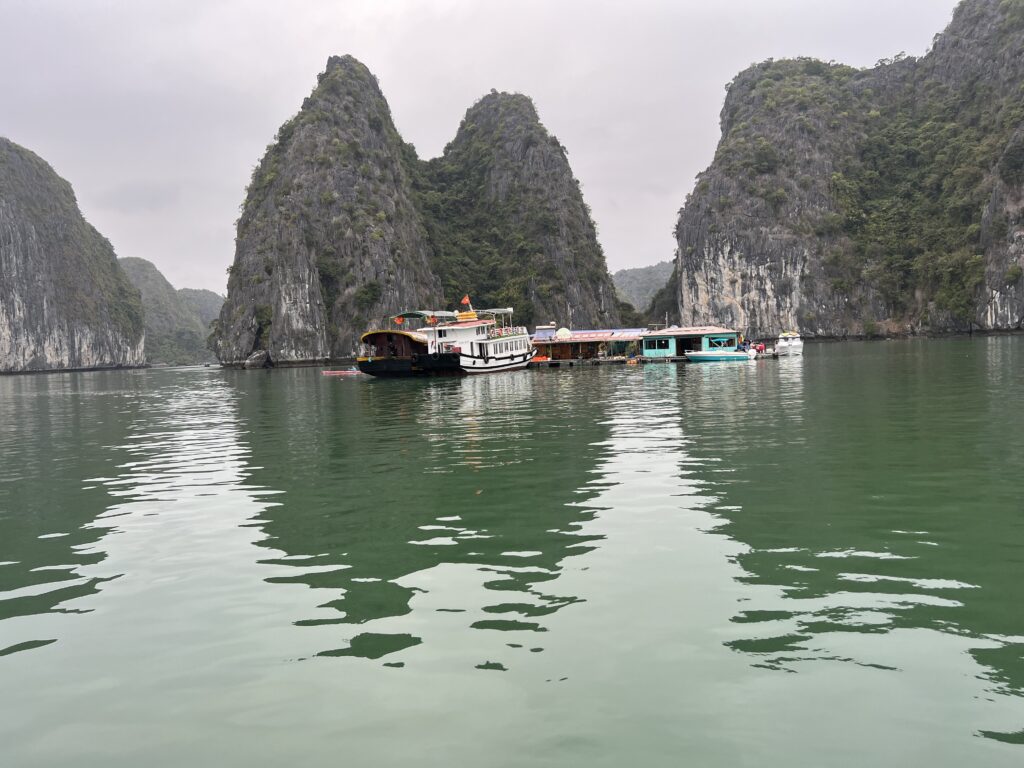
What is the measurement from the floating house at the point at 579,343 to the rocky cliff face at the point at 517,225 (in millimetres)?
56945

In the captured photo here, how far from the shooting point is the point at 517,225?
159750 millimetres

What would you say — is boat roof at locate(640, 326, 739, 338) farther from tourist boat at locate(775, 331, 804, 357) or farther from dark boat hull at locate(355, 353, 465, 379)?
dark boat hull at locate(355, 353, 465, 379)

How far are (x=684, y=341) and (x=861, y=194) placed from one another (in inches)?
3797

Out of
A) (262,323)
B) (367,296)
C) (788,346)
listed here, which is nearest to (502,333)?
(788,346)

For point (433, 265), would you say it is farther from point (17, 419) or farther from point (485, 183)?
point (17, 419)

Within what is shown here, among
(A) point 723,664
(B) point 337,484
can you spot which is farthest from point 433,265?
(A) point 723,664

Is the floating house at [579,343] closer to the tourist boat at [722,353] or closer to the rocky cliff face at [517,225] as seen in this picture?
the tourist boat at [722,353]

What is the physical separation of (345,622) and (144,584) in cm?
328

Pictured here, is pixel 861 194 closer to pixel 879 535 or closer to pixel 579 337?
pixel 579 337

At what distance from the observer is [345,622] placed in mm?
7000

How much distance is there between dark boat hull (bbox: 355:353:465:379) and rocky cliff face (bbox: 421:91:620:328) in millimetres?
84034

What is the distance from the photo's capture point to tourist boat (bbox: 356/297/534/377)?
6216 cm

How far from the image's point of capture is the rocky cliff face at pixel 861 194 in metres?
132

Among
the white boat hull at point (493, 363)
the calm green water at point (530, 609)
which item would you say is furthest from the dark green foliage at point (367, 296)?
the calm green water at point (530, 609)
